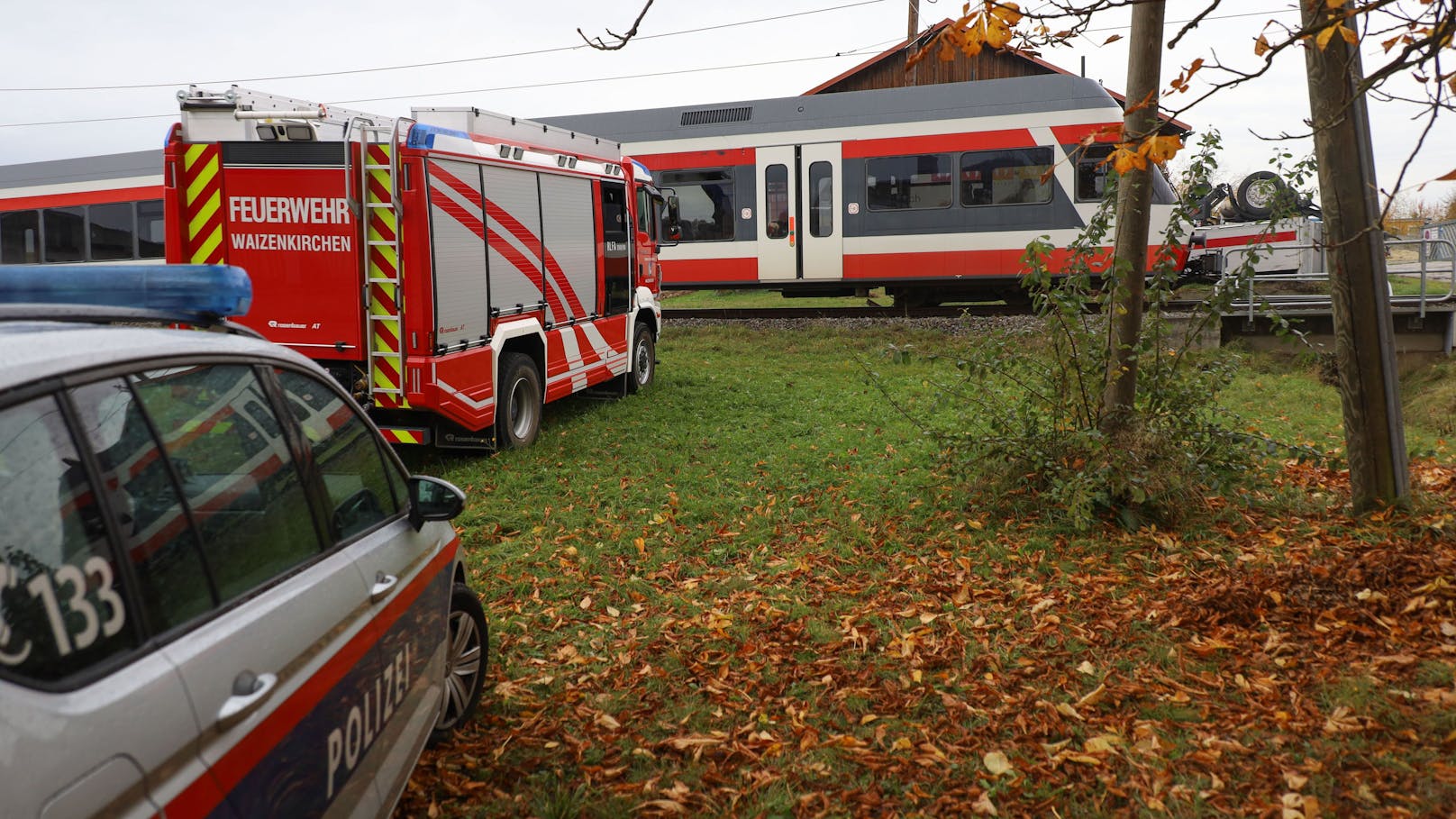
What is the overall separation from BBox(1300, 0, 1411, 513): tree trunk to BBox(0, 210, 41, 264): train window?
2501cm

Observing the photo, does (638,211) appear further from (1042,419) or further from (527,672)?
(527,672)

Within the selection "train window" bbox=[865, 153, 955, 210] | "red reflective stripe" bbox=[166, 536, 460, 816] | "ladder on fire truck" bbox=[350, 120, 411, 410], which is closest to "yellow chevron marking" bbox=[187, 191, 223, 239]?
"ladder on fire truck" bbox=[350, 120, 411, 410]

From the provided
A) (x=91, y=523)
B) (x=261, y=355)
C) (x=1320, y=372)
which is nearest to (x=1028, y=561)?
(x=261, y=355)

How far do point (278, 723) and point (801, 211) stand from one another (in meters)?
17.4

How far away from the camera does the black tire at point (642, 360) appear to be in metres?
13.2

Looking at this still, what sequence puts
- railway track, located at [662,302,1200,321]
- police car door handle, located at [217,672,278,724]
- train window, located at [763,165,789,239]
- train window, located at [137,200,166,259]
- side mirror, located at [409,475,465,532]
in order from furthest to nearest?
train window, located at [137,200,166,259], railway track, located at [662,302,1200,321], train window, located at [763,165,789,239], side mirror, located at [409,475,465,532], police car door handle, located at [217,672,278,724]

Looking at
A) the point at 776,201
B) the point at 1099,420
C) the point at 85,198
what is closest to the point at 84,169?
the point at 85,198

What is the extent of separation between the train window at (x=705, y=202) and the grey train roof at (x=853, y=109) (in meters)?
0.70

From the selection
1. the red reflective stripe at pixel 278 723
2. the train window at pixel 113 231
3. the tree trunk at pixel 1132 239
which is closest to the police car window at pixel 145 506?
the red reflective stripe at pixel 278 723

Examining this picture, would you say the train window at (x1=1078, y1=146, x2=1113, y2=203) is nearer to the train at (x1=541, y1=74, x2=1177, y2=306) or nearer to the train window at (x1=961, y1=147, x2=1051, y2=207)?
the train at (x1=541, y1=74, x2=1177, y2=306)

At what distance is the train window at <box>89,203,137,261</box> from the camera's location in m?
22.4

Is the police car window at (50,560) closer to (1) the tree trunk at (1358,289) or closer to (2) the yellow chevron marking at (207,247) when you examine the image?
(1) the tree trunk at (1358,289)

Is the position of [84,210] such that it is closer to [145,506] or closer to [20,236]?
[20,236]

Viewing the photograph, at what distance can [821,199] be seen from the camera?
18828mm
